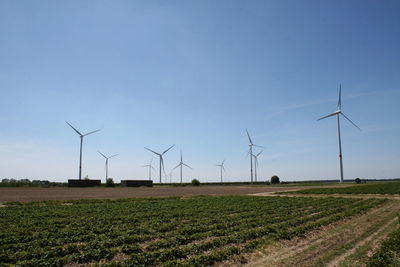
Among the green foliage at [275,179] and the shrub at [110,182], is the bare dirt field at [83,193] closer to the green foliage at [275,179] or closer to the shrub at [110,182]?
the shrub at [110,182]

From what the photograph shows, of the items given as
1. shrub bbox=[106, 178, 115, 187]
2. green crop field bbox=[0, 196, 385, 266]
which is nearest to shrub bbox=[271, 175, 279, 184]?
shrub bbox=[106, 178, 115, 187]

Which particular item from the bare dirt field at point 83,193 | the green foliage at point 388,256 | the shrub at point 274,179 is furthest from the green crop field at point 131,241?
the shrub at point 274,179

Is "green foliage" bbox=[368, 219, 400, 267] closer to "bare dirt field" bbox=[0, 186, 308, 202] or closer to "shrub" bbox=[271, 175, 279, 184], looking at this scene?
"bare dirt field" bbox=[0, 186, 308, 202]

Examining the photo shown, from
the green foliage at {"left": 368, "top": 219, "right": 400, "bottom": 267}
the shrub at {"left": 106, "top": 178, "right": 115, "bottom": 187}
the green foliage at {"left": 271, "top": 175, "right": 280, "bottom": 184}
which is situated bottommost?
the green foliage at {"left": 271, "top": 175, "right": 280, "bottom": 184}

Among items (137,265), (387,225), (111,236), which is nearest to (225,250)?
(137,265)

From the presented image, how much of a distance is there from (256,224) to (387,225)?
1090 cm

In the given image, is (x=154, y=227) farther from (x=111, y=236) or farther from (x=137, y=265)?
(x=137, y=265)

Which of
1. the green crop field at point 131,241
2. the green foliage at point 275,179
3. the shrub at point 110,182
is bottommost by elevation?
the green foliage at point 275,179

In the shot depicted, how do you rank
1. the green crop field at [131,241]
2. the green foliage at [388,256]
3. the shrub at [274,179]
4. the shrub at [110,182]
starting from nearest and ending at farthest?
the green foliage at [388,256]
the green crop field at [131,241]
the shrub at [110,182]
the shrub at [274,179]

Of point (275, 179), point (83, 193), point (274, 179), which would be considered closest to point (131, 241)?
point (83, 193)

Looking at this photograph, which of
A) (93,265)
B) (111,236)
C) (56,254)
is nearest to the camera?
(93,265)

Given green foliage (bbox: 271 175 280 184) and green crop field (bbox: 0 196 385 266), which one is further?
green foliage (bbox: 271 175 280 184)

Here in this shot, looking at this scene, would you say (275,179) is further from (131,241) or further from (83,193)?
(131,241)

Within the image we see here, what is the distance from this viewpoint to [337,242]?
17.3 meters
